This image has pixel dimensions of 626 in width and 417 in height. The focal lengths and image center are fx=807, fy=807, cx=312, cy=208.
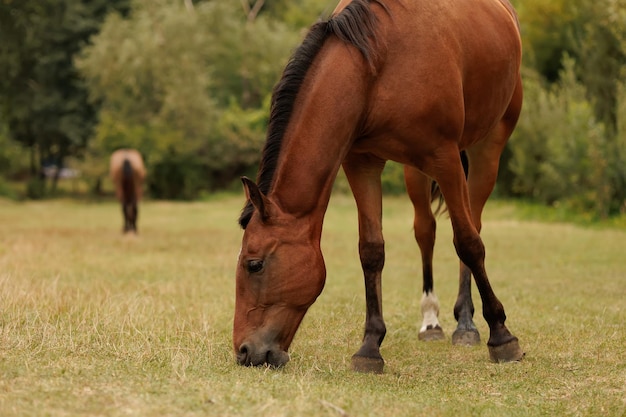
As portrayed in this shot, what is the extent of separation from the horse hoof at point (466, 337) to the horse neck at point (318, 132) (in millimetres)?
2064

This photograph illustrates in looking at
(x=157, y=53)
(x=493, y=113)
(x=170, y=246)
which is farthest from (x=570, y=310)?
(x=157, y=53)

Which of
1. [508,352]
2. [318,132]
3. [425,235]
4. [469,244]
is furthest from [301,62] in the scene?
[425,235]

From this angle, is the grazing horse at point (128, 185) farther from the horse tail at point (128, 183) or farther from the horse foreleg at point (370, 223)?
the horse foreleg at point (370, 223)

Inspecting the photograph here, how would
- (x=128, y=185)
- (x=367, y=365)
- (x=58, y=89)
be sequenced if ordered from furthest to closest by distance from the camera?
(x=58, y=89) → (x=128, y=185) → (x=367, y=365)

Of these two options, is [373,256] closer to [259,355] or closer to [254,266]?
[254,266]

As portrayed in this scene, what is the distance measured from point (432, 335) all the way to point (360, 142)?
2.16m

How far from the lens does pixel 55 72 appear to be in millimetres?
39156

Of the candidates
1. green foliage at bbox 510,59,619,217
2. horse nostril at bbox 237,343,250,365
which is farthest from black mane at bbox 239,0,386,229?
green foliage at bbox 510,59,619,217

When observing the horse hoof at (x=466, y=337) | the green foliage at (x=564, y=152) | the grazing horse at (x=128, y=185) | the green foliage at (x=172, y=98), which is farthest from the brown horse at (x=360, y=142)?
the green foliage at (x=172, y=98)

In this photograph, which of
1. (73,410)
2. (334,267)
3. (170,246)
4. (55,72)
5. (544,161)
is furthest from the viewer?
(55,72)

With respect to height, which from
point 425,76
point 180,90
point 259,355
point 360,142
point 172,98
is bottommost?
point 259,355

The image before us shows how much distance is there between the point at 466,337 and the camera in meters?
6.21

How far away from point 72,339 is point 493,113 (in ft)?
10.9

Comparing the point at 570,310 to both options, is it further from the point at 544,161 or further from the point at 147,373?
the point at 544,161
